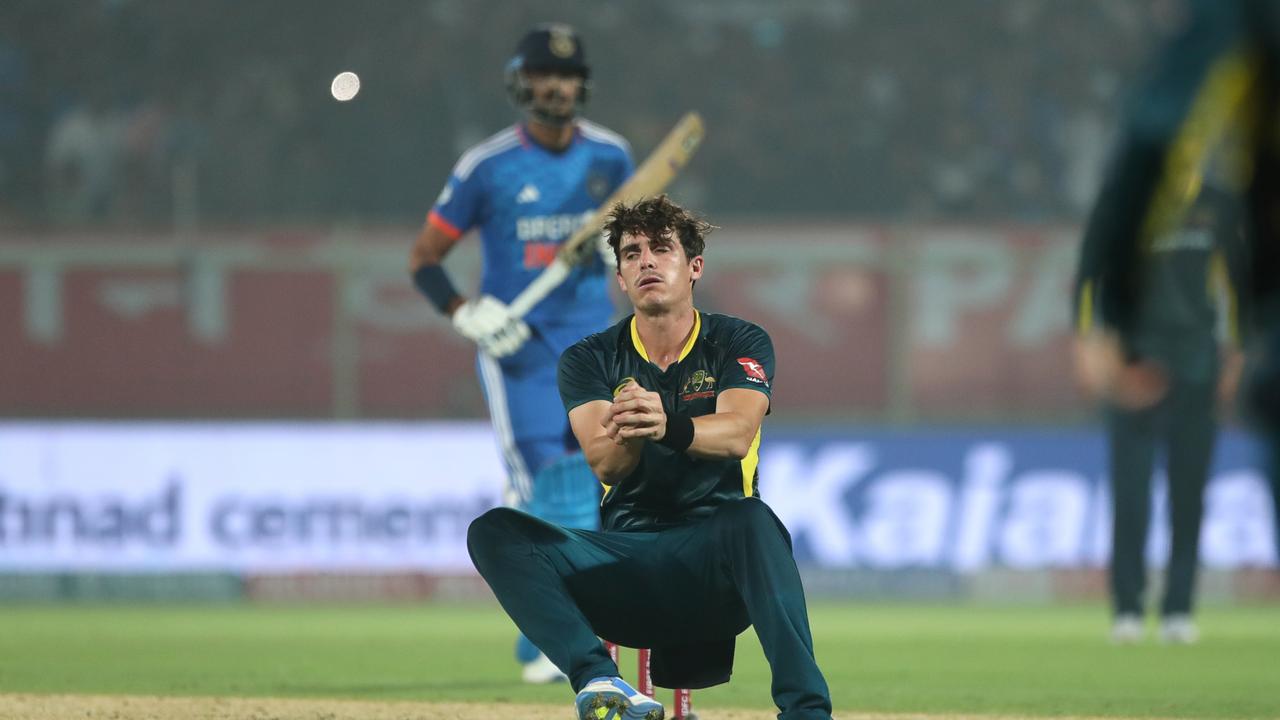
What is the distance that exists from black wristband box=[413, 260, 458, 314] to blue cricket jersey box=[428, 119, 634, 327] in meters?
0.15

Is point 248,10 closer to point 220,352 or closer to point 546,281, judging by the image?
point 220,352

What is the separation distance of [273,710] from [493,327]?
1.88 meters

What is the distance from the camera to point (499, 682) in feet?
23.8

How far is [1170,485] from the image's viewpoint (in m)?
9.27

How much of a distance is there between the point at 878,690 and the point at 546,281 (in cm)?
205

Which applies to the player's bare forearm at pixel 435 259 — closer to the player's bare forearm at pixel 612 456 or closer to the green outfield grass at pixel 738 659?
the green outfield grass at pixel 738 659

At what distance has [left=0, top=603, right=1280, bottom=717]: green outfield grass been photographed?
6676 mm

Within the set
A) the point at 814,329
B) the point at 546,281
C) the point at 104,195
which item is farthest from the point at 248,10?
the point at 546,281

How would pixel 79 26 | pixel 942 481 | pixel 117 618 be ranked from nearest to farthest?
pixel 117 618 < pixel 942 481 < pixel 79 26

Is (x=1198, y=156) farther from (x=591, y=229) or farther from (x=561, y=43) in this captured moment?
(x=561, y=43)

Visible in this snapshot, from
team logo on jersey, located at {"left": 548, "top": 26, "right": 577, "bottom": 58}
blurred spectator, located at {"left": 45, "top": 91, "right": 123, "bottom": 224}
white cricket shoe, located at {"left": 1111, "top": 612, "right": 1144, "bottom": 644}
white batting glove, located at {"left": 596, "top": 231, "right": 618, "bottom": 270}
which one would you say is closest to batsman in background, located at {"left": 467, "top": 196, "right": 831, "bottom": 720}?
white batting glove, located at {"left": 596, "top": 231, "right": 618, "bottom": 270}

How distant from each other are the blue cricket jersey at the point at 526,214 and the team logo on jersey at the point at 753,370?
255 cm

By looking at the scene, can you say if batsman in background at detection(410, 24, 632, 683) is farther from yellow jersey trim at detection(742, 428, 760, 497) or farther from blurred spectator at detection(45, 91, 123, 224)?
blurred spectator at detection(45, 91, 123, 224)

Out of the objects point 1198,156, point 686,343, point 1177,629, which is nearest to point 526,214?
point 686,343
